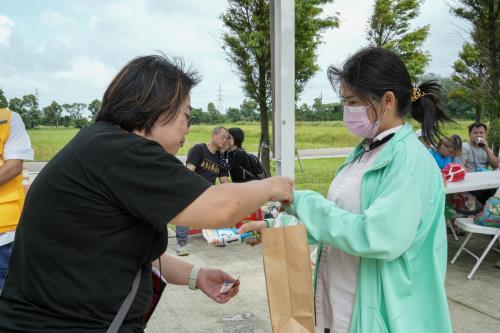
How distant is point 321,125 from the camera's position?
55.5ft

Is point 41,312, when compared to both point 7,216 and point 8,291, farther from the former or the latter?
point 7,216

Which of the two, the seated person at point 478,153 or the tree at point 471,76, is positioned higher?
the tree at point 471,76

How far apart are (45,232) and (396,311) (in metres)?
1.11

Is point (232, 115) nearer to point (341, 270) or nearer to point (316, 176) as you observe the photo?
point (316, 176)

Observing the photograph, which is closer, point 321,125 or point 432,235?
point 432,235

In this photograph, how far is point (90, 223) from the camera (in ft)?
3.74

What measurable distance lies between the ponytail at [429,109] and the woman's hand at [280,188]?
678 mm

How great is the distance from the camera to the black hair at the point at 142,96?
48.9 inches

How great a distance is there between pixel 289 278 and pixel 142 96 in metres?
0.72

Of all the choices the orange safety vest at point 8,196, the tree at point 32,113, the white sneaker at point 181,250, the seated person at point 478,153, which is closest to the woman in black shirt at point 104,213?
the orange safety vest at point 8,196

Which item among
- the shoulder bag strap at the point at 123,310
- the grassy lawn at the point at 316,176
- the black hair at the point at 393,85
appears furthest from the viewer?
the grassy lawn at the point at 316,176

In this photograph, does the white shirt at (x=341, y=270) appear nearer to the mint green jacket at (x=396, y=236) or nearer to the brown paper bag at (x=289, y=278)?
the mint green jacket at (x=396, y=236)

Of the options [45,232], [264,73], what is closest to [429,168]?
[45,232]

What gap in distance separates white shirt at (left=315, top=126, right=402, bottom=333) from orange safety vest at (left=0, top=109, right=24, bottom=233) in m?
1.92
